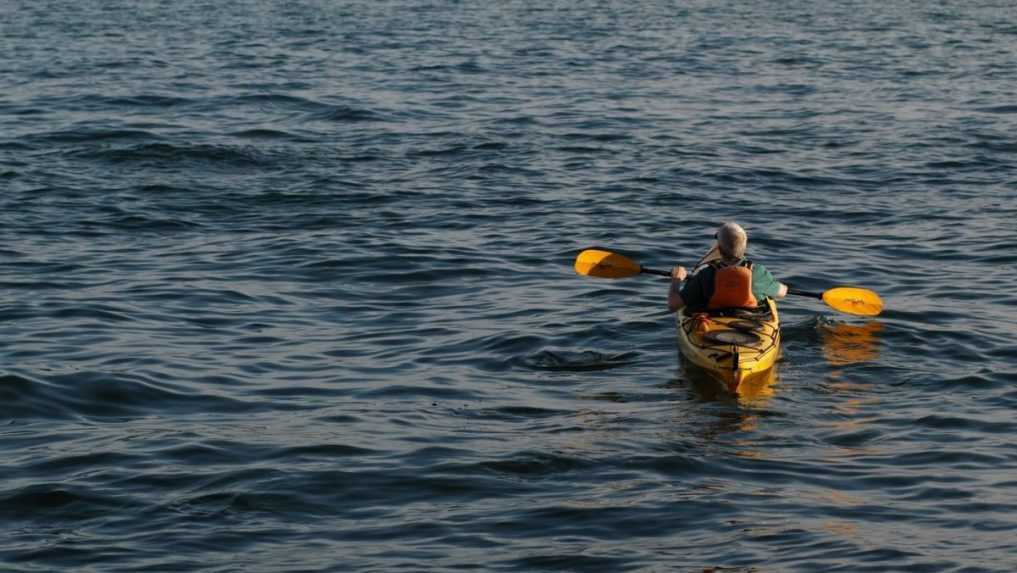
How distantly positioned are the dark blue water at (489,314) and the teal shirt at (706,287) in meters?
0.60

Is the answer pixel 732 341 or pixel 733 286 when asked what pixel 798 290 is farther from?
pixel 732 341

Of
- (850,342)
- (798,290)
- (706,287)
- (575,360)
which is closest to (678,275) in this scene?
(706,287)

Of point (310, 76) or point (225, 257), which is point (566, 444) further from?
point (310, 76)

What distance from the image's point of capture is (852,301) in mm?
14484

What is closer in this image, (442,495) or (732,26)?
(442,495)

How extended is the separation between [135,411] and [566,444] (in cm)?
335

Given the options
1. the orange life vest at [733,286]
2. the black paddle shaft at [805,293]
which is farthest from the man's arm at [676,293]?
the black paddle shaft at [805,293]

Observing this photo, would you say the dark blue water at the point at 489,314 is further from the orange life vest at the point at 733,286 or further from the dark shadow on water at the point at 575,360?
the orange life vest at the point at 733,286

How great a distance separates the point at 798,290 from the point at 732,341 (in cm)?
218

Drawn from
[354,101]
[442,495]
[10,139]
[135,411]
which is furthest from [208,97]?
[442,495]

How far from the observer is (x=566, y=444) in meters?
11.3

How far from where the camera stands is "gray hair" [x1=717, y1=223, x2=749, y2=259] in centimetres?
1323

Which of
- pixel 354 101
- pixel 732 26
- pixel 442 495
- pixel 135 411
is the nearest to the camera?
pixel 442 495

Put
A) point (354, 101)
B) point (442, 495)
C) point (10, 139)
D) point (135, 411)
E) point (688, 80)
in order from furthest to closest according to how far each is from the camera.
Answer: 1. point (688, 80)
2. point (354, 101)
3. point (10, 139)
4. point (135, 411)
5. point (442, 495)
